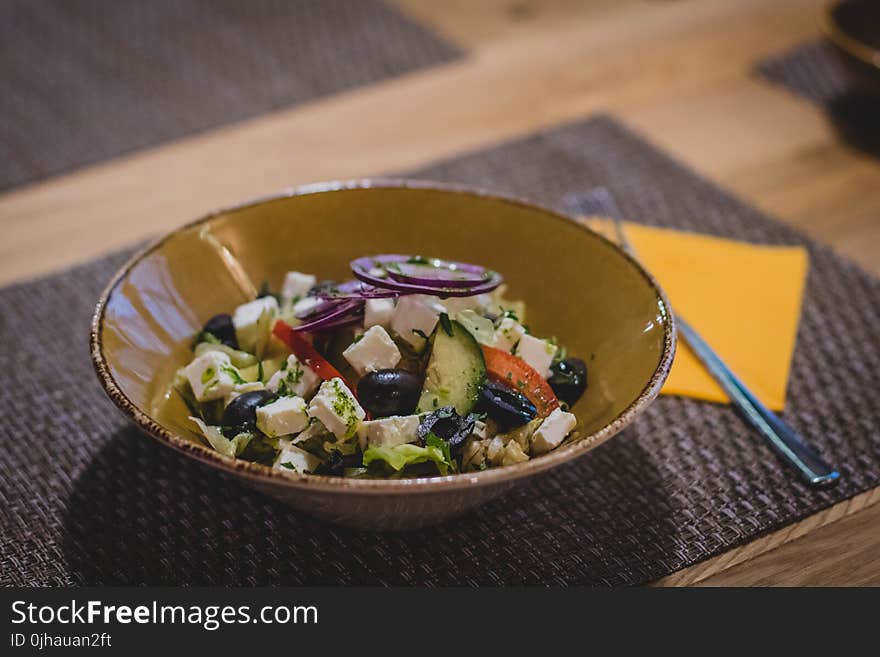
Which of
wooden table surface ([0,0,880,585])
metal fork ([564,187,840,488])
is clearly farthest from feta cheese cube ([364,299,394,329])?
wooden table surface ([0,0,880,585])

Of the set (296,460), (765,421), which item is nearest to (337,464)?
(296,460)

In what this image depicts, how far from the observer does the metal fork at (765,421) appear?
44.7 inches

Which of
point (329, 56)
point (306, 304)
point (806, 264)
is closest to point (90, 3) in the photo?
point (329, 56)

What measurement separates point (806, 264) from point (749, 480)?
0.56 metres

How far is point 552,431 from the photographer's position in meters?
0.99

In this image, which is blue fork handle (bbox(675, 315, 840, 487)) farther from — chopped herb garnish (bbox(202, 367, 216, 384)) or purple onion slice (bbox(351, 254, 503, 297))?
chopped herb garnish (bbox(202, 367, 216, 384))

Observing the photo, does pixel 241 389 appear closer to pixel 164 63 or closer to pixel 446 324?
pixel 446 324

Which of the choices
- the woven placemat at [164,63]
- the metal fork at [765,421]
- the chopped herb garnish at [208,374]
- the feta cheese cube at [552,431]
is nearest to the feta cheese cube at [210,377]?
the chopped herb garnish at [208,374]

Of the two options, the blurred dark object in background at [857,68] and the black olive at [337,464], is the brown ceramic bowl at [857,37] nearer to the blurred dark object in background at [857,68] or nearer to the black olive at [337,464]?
Answer: the blurred dark object in background at [857,68]

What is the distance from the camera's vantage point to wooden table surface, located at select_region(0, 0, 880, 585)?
171cm

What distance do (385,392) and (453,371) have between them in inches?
3.1

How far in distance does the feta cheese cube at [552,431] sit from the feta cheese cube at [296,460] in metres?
0.23

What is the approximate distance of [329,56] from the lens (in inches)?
89.7

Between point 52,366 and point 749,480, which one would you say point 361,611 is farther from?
point 52,366
